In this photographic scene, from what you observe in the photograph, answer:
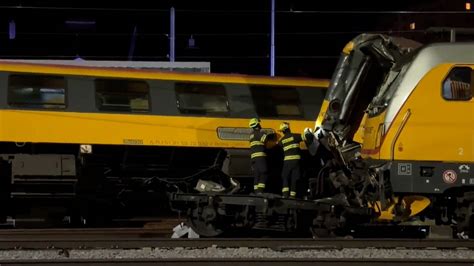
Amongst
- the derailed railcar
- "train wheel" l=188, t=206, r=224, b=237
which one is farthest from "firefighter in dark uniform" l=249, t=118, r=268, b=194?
"train wheel" l=188, t=206, r=224, b=237

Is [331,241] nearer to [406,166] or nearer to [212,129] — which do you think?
[406,166]

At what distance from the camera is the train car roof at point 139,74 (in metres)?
14.9

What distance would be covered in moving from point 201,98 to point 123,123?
1.83m

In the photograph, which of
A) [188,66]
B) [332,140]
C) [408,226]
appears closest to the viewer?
[332,140]

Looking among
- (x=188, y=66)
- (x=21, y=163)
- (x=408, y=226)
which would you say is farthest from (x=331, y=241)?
(x=188, y=66)

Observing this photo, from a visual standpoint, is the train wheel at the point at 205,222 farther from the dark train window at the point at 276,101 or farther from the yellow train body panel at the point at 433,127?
the dark train window at the point at 276,101

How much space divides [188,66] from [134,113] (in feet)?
17.2

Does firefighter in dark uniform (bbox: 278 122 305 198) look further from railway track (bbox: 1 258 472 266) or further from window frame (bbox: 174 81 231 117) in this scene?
railway track (bbox: 1 258 472 266)

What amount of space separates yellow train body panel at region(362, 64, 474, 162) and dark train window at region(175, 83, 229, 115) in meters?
5.23

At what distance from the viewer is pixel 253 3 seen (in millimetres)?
31078

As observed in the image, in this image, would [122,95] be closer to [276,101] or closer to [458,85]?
[276,101]

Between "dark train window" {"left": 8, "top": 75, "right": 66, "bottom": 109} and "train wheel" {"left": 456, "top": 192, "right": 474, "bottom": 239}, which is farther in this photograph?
"dark train window" {"left": 8, "top": 75, "right": 66, "bottom": 109}

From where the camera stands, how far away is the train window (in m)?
11.1

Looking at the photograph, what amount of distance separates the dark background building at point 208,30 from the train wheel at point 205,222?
17.4 meters
